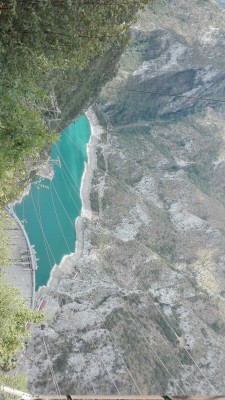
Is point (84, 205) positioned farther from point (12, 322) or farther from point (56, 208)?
point (12, 322)

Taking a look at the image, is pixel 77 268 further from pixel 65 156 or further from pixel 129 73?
pixel 129 73

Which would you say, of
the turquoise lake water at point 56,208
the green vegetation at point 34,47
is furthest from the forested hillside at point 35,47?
the turquoise lake water at point 56,208

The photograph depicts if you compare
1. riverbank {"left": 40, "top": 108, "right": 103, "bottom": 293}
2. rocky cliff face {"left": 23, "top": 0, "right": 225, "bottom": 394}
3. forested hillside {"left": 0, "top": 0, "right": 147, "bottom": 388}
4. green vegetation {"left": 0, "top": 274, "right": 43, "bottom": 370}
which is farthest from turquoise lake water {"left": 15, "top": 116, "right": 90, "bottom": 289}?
forested hillside {"left": 0, "top": 0, "right": 147, "bottom": 388}

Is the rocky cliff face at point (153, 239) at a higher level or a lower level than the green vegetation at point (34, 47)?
lower

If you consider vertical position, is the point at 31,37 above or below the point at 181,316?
above

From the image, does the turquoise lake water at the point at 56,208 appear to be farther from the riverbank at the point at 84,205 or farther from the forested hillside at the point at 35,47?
the forested hillside at the point at 35,47

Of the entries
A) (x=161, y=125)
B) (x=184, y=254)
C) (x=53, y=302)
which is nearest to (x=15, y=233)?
(x=53, y=302)

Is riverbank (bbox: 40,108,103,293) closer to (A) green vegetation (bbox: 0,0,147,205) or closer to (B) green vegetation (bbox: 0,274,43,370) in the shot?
(B) green vegetation (bbox: 0,274,43,370)
